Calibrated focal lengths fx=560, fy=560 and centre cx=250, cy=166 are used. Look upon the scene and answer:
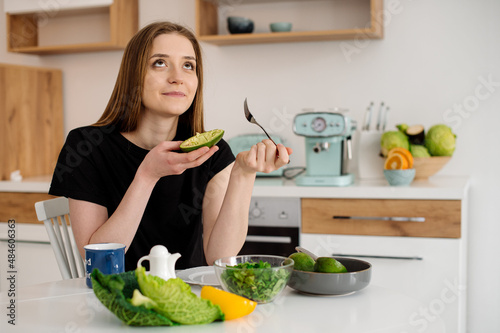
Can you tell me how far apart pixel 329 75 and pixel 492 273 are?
50.2 inches

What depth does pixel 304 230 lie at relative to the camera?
249cm

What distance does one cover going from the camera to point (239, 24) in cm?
286

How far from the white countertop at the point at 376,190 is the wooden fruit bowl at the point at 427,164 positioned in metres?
0.04

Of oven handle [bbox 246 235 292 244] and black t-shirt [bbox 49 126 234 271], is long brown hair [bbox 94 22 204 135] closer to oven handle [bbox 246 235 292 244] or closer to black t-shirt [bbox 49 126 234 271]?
black t-shirt [bbox 49 126 234 271]

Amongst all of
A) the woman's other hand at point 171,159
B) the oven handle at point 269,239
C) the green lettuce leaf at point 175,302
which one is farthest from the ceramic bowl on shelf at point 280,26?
the green lettuce leaf at point 175,302

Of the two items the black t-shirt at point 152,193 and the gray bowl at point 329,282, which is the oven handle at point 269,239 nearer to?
the black t-shirt at point 152,193

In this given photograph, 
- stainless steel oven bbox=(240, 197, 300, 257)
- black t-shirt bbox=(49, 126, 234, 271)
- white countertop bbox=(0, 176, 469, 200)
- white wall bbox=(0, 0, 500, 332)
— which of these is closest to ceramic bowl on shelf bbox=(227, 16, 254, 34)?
white wall bbox=(0, 0, 500, 332)

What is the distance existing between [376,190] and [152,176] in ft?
4.07

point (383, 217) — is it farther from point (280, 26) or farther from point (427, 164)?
point (280, 26)

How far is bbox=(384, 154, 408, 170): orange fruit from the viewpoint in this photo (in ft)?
7.93

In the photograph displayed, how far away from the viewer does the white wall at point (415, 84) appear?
272 cm

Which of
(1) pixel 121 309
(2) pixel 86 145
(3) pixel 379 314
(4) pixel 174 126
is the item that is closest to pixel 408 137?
(4) pixel 174 126

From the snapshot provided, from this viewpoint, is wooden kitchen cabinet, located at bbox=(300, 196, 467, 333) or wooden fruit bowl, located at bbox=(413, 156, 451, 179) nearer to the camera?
wooden kitchen cabinet, located at bbox=(300, 196, 467, 333)

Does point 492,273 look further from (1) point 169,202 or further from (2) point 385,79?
(1) point 169,202
